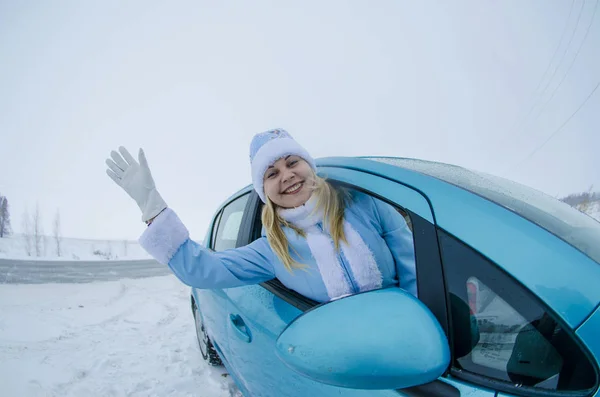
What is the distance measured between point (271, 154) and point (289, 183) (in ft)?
0.59

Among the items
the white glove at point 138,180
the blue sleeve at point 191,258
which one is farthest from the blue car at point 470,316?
the white glove at point 138,180

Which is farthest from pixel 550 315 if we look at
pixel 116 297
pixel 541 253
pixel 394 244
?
pixel 116 297

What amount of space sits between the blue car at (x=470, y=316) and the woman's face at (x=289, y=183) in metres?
0.44

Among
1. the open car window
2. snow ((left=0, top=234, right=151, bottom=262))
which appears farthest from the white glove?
snow ((left=0, top=234, right=151, bottom=262))

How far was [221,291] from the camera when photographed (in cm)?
187

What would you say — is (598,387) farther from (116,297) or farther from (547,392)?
(116,297)

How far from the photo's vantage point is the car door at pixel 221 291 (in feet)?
6.10

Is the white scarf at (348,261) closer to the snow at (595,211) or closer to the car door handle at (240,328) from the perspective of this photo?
the car door handle at (240,328)

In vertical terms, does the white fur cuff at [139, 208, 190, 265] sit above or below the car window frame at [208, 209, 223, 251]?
above

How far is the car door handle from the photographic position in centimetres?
144

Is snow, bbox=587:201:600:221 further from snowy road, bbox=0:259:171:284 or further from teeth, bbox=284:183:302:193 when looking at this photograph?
snowy road, bbox=0:259:171:284

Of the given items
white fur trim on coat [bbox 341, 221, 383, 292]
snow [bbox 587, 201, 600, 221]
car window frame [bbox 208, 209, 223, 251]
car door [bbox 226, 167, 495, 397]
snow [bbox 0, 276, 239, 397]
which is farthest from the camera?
snow [bbox 587, 201, 600, 221]

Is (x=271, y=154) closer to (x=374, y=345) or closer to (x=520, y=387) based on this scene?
(x=374, y=345)

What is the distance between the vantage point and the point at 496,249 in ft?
2.24
